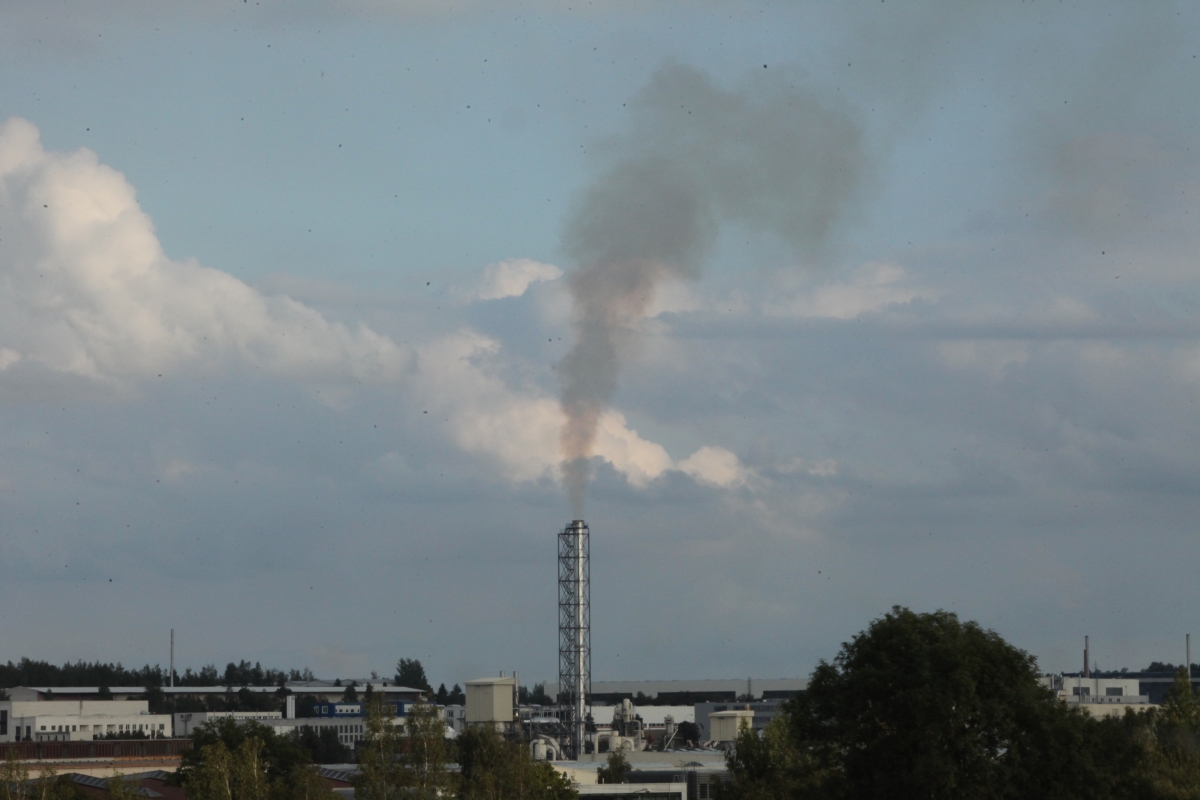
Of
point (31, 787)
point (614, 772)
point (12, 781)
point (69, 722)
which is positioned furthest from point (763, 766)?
point (69, 722)

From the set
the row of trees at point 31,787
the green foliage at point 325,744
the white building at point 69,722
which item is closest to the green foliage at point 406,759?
the row of trees at point 31,787

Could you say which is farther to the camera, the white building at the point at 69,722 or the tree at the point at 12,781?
the white building at the point at 69,722

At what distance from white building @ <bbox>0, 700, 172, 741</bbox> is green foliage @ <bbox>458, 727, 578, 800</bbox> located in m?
79.8

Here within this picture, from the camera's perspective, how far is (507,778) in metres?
59.0

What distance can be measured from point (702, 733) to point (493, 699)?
5881 centimetres

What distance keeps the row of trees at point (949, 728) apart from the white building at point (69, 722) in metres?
111

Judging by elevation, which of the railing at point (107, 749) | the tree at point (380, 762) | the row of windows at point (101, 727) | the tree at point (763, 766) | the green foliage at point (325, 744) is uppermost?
the tree at point (380, 762)

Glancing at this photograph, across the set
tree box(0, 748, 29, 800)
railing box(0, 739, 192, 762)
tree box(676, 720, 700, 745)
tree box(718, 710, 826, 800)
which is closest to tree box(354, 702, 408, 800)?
tree box(0, 748, 29, 800)

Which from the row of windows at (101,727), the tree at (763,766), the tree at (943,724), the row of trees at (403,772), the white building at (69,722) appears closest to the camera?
the tree at (943,724)

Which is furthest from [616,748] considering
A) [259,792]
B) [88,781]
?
[259,792]

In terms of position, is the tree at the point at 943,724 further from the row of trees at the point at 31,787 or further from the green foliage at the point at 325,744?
the green foliage at the point at 325,744

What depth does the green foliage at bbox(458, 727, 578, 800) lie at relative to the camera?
2255 inches

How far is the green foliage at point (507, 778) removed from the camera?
57281 mm

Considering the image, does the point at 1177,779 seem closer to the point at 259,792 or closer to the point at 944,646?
the point at 944,646
